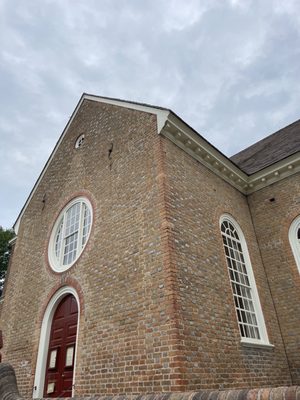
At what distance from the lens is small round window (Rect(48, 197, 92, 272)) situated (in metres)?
8.52

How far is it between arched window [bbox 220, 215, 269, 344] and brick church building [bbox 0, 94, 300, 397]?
1.8 inches

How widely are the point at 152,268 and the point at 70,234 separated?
399 centimetres

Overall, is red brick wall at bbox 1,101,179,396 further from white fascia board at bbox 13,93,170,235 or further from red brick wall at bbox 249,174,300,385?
red brick wall at bbox 249,174,300,385

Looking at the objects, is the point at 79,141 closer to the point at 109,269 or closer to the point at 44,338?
the point at 109,269

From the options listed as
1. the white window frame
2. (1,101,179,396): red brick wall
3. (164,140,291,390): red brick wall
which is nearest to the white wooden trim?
(1,101,179,396): red brick wall

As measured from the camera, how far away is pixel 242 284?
7719 mm

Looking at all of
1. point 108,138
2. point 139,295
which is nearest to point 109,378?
point 139,295

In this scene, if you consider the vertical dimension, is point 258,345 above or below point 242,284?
below

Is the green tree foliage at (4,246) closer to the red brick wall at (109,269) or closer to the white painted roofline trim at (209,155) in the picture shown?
the red brick wall at (109,269)

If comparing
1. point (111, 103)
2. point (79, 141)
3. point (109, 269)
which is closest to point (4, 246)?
point (79, 141)

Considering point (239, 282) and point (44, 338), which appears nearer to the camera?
point (239, 282)

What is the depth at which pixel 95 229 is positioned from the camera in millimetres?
7879

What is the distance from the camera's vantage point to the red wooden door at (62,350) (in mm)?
6926

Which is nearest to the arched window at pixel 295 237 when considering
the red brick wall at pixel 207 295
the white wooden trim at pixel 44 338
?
the red brick wall at pixel 207 295
